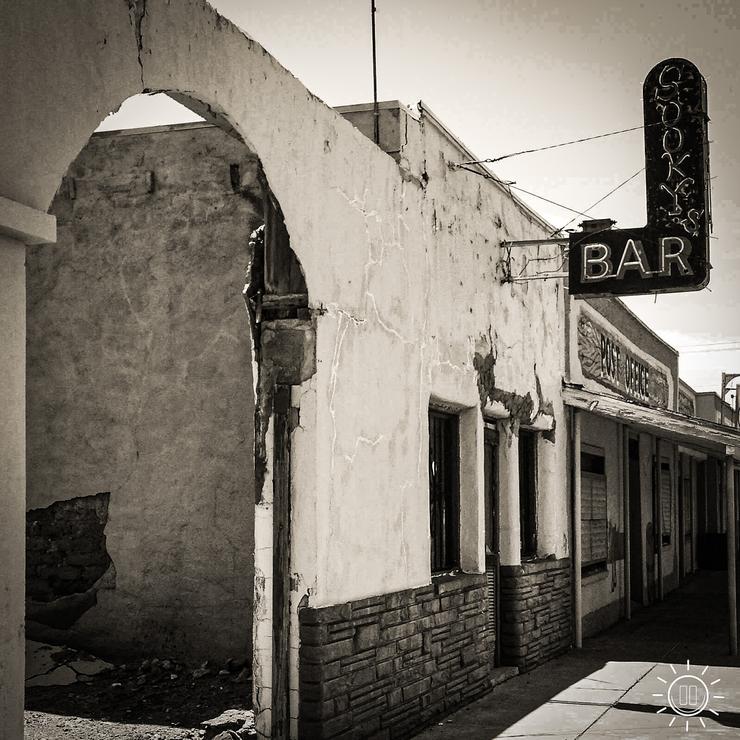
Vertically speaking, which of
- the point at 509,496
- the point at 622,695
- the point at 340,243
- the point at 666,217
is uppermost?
the point at 666,217

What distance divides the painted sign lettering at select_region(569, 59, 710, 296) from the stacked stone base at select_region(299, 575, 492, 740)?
3.25m

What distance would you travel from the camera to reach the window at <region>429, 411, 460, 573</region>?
30.3 feet

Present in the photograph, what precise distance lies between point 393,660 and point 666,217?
5341mm

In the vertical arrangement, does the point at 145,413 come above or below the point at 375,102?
below

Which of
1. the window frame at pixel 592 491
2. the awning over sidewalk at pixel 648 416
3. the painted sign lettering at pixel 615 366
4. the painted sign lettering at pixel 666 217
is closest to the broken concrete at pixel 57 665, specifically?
the painted sign lettering at pixel 666 217

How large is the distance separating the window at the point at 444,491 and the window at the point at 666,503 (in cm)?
1212

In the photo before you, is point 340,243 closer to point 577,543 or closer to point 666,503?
point 577,543

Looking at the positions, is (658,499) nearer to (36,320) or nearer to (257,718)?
(36,320)

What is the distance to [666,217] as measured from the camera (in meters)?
10.7

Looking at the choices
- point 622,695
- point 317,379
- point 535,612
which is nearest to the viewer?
point 317,379

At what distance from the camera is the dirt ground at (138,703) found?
768cm

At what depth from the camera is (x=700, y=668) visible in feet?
37.9

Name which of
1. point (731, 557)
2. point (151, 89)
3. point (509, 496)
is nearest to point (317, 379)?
point (151, 89)

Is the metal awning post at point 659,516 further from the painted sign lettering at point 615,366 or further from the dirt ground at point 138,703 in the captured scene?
the dirt ground at point 138,703
